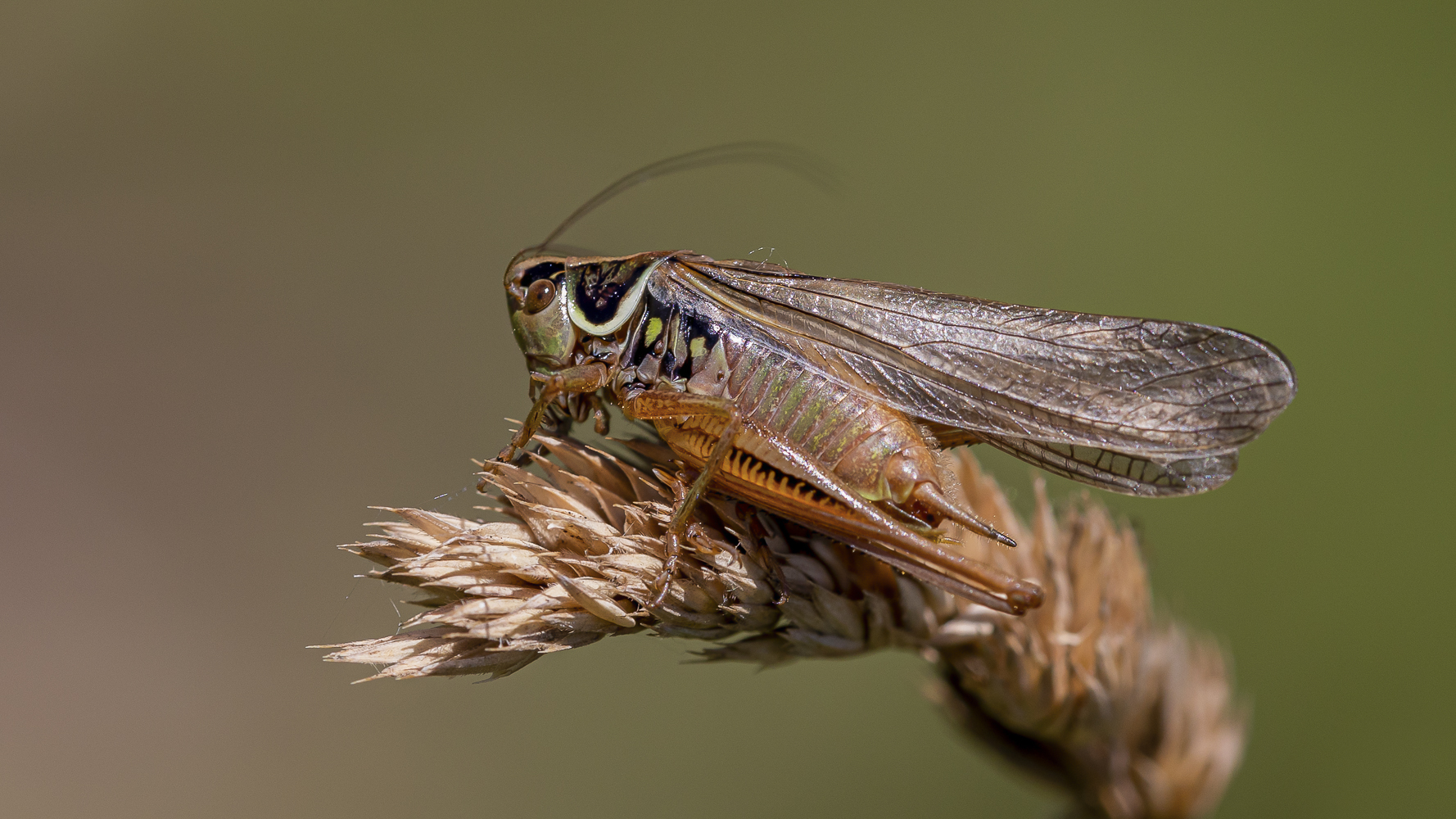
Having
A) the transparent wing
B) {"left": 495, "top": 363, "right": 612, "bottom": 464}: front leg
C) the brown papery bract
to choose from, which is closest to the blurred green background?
{"left": 495, "top": 363, "right": 612, "bottom": 464}: front leg

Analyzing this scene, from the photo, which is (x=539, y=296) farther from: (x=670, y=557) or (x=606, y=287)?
(x=670, y=557)

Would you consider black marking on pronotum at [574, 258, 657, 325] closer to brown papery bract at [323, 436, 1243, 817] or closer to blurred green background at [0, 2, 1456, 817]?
brown papery bract at [323, 436, 1243, 817]

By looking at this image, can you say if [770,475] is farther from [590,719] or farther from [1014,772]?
[590,719]

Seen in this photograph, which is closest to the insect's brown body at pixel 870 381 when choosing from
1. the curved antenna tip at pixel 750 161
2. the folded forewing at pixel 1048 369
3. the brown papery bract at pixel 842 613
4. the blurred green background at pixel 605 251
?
the folded forewing at pixel 1048 369

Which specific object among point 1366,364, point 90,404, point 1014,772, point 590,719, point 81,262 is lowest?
point 590,719

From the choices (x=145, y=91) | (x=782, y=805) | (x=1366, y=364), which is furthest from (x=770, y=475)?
(x=145, y=91)

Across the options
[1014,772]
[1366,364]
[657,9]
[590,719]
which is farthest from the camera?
[657,9]
